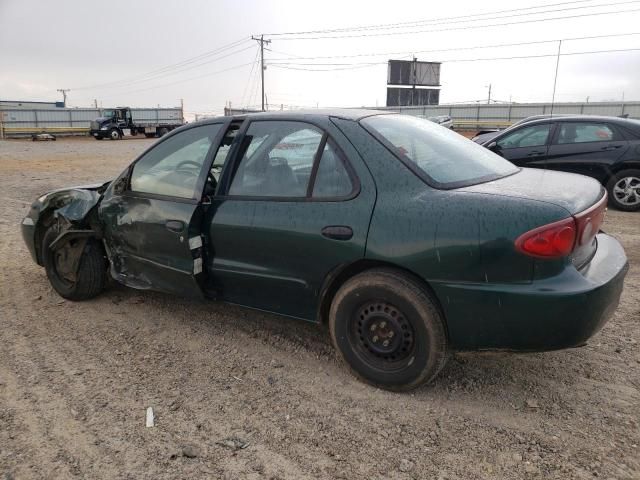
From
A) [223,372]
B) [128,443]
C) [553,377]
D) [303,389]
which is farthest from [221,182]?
[553,377]

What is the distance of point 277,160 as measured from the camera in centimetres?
334

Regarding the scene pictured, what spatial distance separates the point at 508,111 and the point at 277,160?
41.4 meters

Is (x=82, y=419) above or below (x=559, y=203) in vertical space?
below

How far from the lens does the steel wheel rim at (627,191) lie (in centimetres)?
788

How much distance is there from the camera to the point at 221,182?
137 inches

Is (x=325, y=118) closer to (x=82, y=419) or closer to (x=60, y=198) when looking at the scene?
(x=82, y=419)

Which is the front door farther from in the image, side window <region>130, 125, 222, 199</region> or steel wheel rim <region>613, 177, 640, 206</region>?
steel wheel rim <region>613, 177, 640, 206</region>

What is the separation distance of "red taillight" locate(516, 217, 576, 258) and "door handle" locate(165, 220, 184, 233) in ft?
7.07

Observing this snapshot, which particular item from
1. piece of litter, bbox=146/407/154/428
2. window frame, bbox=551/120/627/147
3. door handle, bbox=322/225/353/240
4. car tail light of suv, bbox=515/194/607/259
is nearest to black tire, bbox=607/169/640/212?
window frame, bbox=551/120/627/147

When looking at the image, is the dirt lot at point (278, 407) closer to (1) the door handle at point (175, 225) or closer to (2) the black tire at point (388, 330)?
(2) the black tire at point (388, 330)

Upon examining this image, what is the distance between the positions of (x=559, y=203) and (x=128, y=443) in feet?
8.08

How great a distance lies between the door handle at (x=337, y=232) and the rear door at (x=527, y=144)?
6478 millimetres

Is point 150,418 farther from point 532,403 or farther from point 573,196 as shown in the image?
point 573,196

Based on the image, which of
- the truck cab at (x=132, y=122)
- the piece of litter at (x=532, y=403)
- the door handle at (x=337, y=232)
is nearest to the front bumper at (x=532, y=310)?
the piece of litter at (x=532, y=403)
